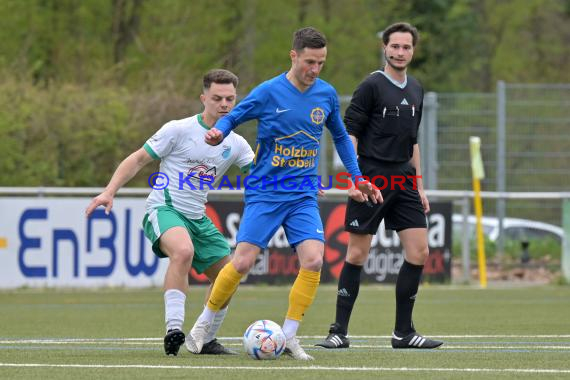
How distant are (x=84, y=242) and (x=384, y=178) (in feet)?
27.4

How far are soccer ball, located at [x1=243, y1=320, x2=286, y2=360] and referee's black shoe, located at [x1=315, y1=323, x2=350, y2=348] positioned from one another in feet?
3.48

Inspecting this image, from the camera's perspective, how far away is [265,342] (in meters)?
7.99

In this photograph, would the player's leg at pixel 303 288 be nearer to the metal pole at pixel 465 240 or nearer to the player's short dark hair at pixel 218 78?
the player's short dark hair at pixel 218 78

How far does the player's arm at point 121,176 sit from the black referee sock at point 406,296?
6.56ft

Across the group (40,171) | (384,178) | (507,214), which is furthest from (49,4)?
(384,178)

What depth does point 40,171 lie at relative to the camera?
1991 centimetres

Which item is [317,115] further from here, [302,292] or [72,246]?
[72,246]

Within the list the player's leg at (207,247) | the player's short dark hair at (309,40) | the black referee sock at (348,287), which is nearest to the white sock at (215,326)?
the player's leg at (207,247)

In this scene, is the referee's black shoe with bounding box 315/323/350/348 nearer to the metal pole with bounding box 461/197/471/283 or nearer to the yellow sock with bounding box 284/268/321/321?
the yellow sock with bounding box 284/268/321/321

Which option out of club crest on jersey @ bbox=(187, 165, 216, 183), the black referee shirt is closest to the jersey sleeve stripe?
club crest on jersey @ bbox=(187, 165, 216, 183)

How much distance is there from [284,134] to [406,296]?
5.62 ft

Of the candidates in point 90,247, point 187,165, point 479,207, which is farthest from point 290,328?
point 479,207

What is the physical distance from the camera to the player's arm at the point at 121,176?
8281 mm

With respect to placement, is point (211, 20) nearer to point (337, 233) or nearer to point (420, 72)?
point (420, 72)
